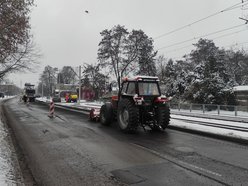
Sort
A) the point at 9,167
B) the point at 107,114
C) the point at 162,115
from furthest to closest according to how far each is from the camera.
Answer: the point at 107,114 < the point at 162,115 < the point at 9,167

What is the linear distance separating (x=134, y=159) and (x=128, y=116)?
4.29m

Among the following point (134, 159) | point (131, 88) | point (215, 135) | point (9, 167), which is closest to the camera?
point (9, 167)

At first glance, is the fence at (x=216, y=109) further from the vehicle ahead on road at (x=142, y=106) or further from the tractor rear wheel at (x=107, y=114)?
the tractor rear wheel at (x=107, y=114)

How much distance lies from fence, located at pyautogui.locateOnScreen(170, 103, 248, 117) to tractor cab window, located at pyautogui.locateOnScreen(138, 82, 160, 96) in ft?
47.8

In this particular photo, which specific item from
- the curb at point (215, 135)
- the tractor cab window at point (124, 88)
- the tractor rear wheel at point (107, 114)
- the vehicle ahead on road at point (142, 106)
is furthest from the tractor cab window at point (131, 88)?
the curb at point (215, 135)

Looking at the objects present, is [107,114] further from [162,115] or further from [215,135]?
[215,135]

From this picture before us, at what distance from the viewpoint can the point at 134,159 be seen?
802cm

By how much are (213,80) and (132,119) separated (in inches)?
1025

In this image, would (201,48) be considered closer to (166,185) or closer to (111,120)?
(111,120)

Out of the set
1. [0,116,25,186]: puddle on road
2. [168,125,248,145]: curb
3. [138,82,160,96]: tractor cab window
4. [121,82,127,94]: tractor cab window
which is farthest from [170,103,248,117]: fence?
[0,116,25,186]: puddle on road

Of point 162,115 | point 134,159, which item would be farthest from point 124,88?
point 134,159

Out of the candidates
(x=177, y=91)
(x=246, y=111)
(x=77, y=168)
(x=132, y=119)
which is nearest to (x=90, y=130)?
(x=132, y=119)

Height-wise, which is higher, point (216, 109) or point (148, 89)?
point (148, 89)

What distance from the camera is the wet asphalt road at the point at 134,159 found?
250 inches
